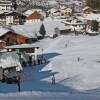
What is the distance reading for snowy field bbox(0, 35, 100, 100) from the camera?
12.3 m

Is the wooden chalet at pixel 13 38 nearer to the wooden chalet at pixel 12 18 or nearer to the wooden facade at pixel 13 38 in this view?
the wooden facade at pixel 13 38

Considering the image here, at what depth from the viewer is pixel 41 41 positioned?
41.8m

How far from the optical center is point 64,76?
820 inches

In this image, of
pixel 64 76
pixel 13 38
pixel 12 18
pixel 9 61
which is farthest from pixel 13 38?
pixel 12 18

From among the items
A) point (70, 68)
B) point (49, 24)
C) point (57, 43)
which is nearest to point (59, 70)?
point (70, 68)

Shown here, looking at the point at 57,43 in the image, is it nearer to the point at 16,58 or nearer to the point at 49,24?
the point at 16,58

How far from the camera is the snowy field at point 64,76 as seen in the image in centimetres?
1226

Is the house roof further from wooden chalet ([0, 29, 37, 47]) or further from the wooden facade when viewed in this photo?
the wooden facade

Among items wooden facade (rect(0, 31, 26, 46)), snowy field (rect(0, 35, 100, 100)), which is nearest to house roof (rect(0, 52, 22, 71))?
snowy field (rect(0, 35, 100, 100))

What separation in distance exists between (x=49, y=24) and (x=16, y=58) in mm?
36854

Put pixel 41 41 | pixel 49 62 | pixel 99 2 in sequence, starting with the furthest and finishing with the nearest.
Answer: pixel 99 2 < pixel 41 41 < pixel 49 62

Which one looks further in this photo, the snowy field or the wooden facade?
the wooden facade

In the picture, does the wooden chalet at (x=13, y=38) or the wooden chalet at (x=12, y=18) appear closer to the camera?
the wooden chalet at (x=13, y=38)

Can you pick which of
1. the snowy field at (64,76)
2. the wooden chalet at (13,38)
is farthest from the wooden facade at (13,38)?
the snowy field at (64,76)
